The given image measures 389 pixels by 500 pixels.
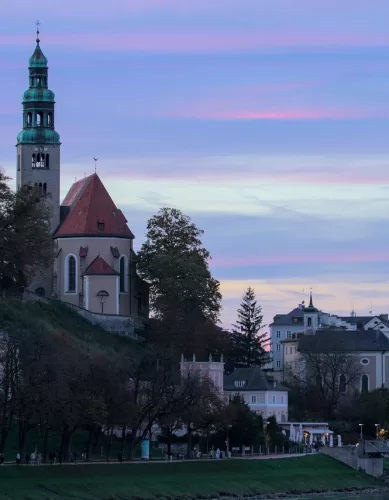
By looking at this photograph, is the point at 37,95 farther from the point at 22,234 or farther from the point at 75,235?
the point at 22,234

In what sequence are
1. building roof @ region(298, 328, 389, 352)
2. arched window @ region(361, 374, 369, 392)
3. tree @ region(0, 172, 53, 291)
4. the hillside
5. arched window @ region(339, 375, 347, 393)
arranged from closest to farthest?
tree @ region(0, 172, 53, 291) → the hillside → arched window @ region(339, 375, 347, 393) → arched window @ region(361, 374, 369, 392) → building roof @ region(298, 328, 389, 352)

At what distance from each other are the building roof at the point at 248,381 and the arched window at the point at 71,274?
15.5 meters

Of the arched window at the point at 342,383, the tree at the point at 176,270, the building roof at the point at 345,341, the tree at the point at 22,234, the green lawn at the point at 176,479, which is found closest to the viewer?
the green lawn at the point at 176,479

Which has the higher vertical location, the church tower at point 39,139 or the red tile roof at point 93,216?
the church tower at point 39,139

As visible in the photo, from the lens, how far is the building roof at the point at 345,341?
177375 millimetres

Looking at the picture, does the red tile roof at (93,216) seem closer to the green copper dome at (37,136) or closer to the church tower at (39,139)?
the church tower at (39,139)

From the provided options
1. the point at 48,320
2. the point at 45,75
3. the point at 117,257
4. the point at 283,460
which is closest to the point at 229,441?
the point at 283,460

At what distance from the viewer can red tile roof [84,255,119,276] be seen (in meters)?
155

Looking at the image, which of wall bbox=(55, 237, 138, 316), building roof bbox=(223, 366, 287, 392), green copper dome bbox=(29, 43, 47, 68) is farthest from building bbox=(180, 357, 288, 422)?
green copper dome bbox=(29, 43, 47, 68)

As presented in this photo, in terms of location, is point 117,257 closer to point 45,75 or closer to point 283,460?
point 45,75

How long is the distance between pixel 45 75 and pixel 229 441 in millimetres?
40720

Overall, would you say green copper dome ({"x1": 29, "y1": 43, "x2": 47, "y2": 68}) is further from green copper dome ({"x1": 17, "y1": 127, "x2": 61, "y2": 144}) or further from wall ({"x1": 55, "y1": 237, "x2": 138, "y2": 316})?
wall ({"x1": 55, "y1": 237, "x2": 138, "y2": 316})

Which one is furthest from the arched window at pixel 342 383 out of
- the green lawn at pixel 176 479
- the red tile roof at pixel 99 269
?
the green lawn at pixel 176 479

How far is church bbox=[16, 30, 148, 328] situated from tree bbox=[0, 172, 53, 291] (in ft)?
55.7
